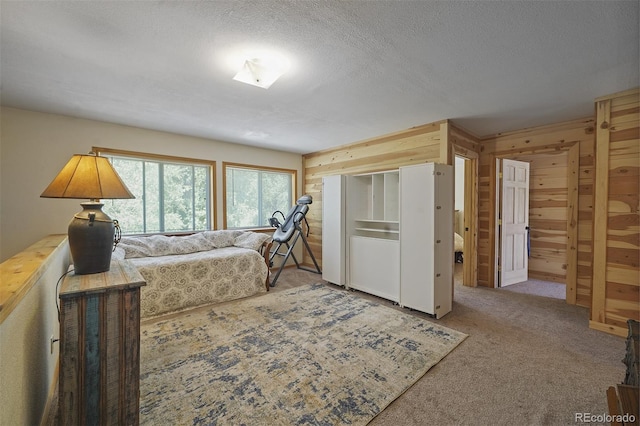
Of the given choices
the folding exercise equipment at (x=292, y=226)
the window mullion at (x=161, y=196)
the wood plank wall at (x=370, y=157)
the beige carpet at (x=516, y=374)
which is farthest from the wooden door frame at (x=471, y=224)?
the window mullion at (x=161, y=196)

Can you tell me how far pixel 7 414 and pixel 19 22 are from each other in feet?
6.81

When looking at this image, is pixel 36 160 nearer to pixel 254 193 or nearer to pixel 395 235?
pixel 254 193

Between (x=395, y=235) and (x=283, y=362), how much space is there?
2454mm

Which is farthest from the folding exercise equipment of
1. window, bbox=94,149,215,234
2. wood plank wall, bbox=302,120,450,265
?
window, bbox=94,149,215,234

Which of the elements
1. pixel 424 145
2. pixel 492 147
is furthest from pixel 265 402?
pixel 492 147

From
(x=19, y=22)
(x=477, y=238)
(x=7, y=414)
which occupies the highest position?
(x=19, y=22)

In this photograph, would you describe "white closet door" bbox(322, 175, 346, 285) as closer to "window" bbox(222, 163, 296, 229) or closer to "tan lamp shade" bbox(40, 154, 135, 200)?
"window" bbox(222, 163, 296, 229)

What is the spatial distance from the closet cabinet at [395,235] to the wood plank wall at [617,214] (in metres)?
1.35

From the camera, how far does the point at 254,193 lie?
16.8 feet

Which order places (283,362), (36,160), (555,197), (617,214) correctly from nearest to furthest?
(283,362) → (617,214) → (36,160) → (555,197)

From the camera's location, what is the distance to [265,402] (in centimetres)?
169

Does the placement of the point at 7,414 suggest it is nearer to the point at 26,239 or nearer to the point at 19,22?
the point at 19,22

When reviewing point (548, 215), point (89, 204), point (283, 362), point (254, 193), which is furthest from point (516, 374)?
point (254, 193)

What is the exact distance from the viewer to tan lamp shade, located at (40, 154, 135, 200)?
152 cm
